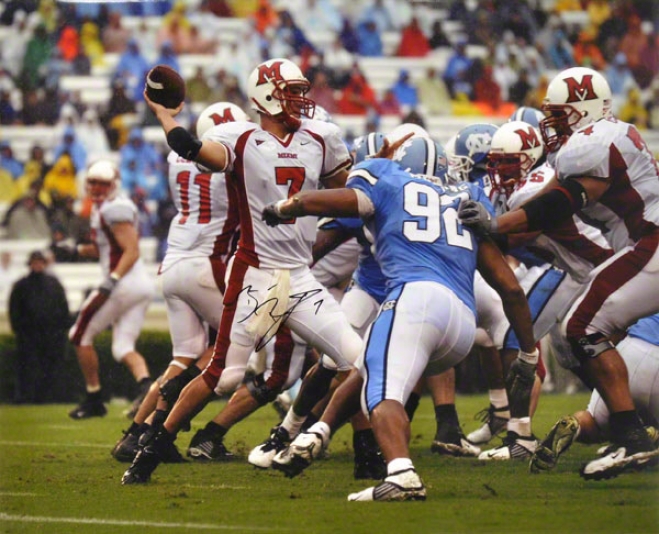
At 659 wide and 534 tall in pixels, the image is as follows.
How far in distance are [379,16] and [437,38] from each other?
0.82 metres

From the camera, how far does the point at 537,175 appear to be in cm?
633

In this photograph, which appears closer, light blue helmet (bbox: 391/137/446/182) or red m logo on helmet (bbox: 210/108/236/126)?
light blue helmet (bbox: 391/137/446/182)

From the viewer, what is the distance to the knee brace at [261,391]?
231 inches

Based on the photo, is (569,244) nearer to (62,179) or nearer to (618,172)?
(618,172)

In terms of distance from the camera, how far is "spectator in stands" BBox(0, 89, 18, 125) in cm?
1234

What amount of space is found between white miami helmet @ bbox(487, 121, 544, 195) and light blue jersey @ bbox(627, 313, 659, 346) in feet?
3.95

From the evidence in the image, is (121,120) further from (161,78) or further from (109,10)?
(161,78)

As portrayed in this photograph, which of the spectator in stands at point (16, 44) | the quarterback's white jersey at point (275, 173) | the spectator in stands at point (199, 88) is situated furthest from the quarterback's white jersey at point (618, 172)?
the spectator in stands at point (16, 44)

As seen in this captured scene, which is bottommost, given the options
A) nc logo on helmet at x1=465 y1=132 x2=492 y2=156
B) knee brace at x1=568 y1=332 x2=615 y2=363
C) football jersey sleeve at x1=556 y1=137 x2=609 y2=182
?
knee brace at x1=568 y1=332 x2=615 y2=363

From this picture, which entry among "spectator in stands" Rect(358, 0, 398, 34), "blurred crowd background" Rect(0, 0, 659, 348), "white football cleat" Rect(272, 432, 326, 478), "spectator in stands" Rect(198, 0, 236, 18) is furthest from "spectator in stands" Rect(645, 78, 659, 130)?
"white football cleat" Rect(272, 432, 326, 478)

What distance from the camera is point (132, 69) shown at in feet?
42.6

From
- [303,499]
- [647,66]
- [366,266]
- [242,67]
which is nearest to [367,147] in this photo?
[366,266]

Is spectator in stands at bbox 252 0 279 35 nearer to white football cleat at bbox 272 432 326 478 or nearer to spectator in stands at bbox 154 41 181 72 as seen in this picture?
spectator in stands at bbox 154 41 181 72
